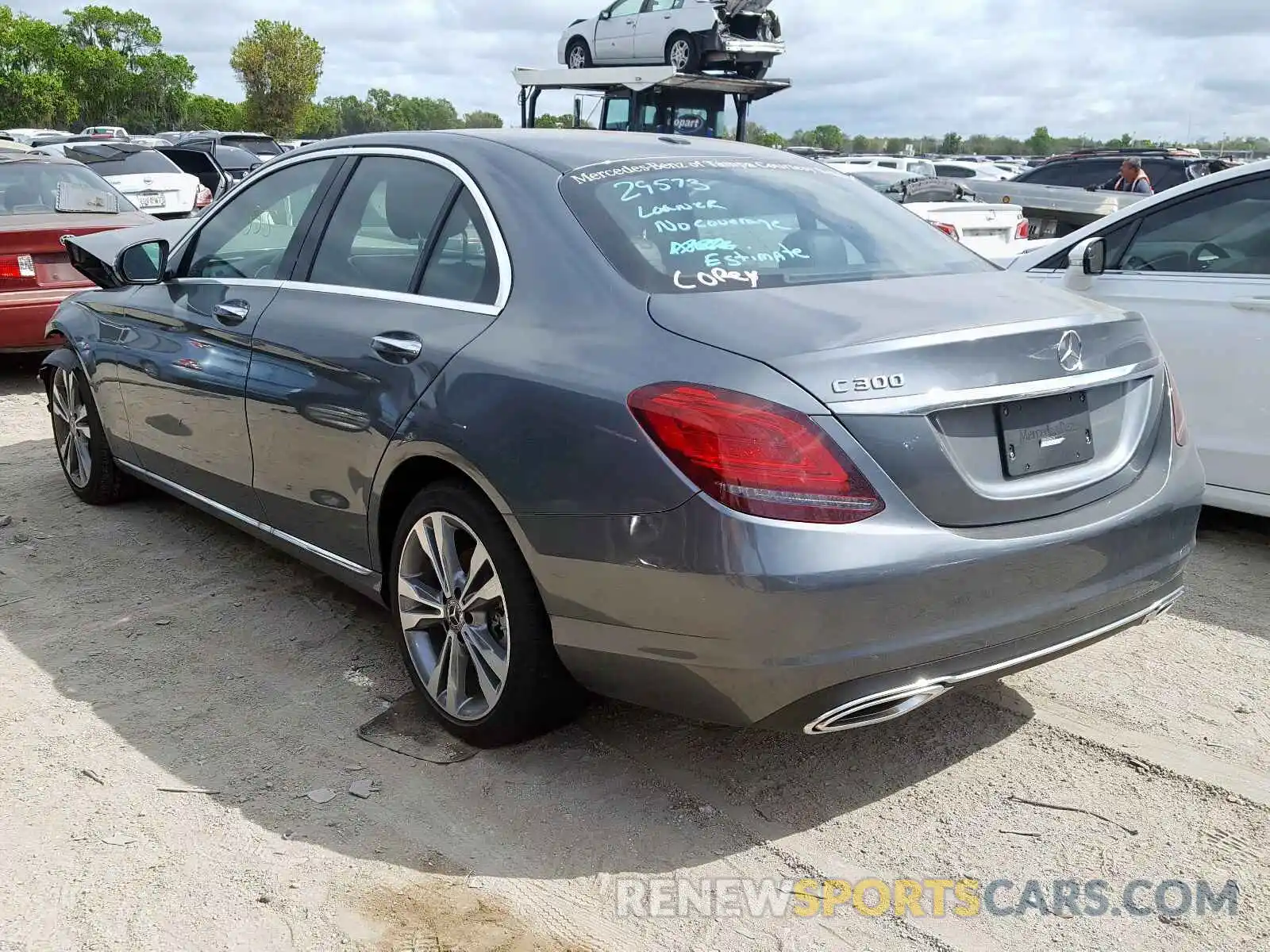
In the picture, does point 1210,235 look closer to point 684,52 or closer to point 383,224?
point 383,224

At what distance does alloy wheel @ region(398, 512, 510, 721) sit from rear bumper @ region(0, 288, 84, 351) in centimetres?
550

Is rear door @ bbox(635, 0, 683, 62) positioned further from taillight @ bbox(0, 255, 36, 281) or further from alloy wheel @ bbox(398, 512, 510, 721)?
alloy wheel @ bbox(398, 512, 510, 721)

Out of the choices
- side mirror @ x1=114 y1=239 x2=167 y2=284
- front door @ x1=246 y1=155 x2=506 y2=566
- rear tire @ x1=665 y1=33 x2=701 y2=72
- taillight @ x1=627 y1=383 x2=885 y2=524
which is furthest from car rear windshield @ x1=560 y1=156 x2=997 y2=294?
rear tire @ x1=665 y1=33 x2=701 y2=72

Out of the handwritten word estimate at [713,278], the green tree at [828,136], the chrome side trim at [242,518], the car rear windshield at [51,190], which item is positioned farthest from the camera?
the green tree at [828,136]

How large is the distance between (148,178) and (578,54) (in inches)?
354

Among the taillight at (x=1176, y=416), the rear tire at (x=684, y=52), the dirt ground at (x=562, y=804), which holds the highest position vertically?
the rear tire at (x=684, y=52)

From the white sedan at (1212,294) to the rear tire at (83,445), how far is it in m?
4.40

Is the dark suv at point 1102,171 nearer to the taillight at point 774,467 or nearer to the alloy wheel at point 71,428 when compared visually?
the alloy wheel at point 71,428

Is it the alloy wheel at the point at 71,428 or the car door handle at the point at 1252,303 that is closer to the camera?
the car door handle at the point at 1252,303

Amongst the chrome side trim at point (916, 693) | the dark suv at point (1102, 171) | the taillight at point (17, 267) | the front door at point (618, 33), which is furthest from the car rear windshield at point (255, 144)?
the chrome side trim at point (916, 693)

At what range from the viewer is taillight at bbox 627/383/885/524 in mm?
2529

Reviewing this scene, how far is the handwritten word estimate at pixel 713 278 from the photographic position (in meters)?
2.95

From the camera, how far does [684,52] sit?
721 inches

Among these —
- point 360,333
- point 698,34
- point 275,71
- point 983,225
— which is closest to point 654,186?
point 360,333
